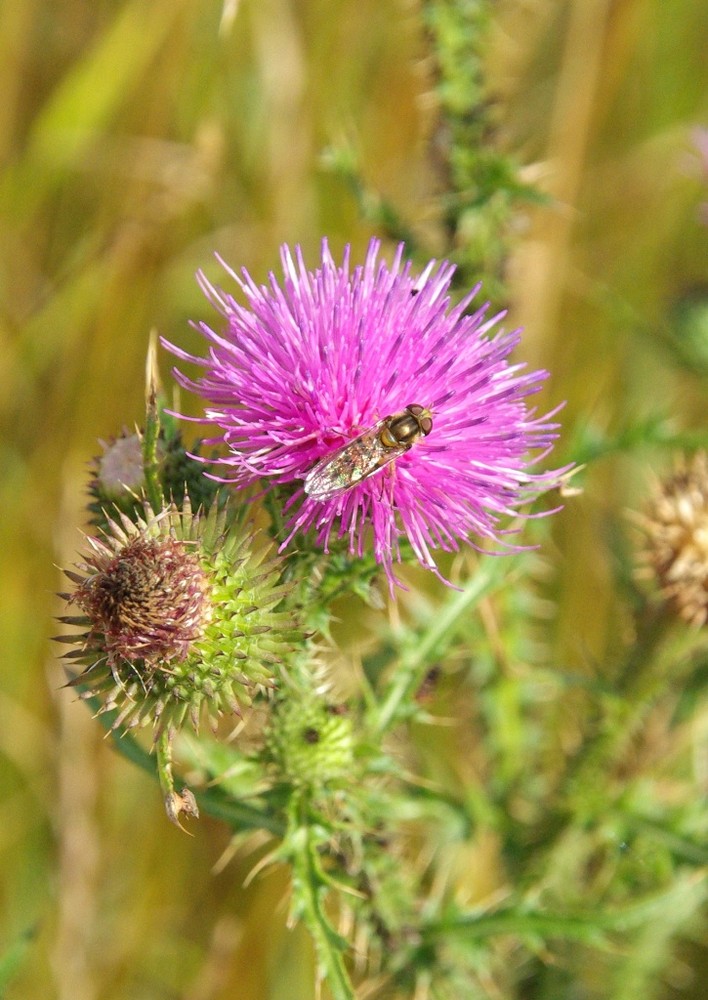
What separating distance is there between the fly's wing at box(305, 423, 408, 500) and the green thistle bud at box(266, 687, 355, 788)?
0.54 m

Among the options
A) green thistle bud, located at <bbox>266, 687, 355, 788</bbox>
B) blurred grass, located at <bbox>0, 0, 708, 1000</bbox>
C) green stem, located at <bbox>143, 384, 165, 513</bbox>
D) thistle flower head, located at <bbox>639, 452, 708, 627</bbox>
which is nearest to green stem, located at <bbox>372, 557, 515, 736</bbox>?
green thistle bud, located at <bbox>266, 687, 355, 788</bbox>

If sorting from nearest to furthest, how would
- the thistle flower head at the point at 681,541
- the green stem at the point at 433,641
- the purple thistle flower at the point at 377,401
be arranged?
the purple thistle flower at the point at 377,401, the green stem at the point at 433,641, the thistle flower head at the point at 681,541

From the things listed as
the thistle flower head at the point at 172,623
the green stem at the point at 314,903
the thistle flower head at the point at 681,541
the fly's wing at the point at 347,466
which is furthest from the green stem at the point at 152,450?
the thistle flower head at the point at 681,541

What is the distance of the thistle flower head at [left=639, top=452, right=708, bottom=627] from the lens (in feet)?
9.67

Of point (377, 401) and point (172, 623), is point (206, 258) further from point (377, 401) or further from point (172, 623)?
point (172, 623)

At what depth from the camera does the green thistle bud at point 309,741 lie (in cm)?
221

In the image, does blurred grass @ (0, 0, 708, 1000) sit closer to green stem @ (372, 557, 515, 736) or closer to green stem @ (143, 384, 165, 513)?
green stem @ (372, 557, 515, 736)

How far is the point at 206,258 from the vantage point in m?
4.60

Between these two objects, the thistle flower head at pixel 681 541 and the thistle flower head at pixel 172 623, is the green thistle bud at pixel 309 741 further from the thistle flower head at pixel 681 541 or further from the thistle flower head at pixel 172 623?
the thistle flower head at pixel 681 541

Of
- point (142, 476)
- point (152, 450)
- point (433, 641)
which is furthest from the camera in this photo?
point (433, 641)

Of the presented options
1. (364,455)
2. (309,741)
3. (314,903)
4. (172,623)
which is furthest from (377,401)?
(314,903)

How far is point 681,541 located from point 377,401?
128 cm

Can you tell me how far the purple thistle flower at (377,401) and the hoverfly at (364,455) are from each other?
0.09 feet

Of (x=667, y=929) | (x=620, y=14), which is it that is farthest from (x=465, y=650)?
(x=620, y=14)
